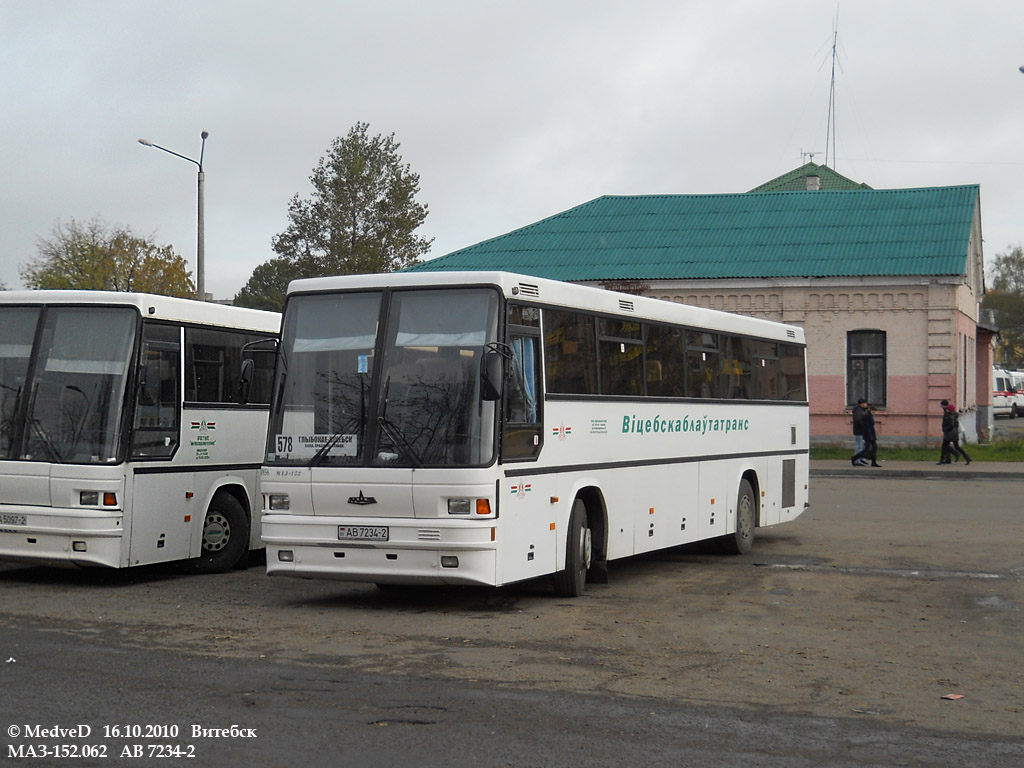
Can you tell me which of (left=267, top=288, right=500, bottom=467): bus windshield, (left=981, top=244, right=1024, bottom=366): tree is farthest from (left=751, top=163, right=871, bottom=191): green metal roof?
(left=981, top=244, right=1024, bottom=366): tree

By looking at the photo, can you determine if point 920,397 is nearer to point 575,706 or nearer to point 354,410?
point 354,410

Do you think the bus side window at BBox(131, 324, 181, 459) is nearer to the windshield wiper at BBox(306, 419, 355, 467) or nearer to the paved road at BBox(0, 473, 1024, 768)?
the paved road at BBox(0, 473, 1024, 768)

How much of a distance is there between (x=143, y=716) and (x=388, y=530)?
165 inches

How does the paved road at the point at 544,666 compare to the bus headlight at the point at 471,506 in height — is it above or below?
below

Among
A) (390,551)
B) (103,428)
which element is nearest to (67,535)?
(103,428)

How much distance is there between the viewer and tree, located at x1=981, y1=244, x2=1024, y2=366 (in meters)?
134

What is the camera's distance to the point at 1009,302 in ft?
438

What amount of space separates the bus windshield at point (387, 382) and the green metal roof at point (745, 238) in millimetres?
31495

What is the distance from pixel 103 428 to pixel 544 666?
5.92m

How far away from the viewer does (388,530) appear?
1164 cm

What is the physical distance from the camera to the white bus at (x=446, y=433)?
11.5m

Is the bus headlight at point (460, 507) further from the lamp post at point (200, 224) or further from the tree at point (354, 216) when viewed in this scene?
the tree at point (354, 216)

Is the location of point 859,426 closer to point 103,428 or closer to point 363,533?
→ point 103,428

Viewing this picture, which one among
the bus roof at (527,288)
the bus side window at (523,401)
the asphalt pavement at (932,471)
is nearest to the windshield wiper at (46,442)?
the bus roof at (527,288)
